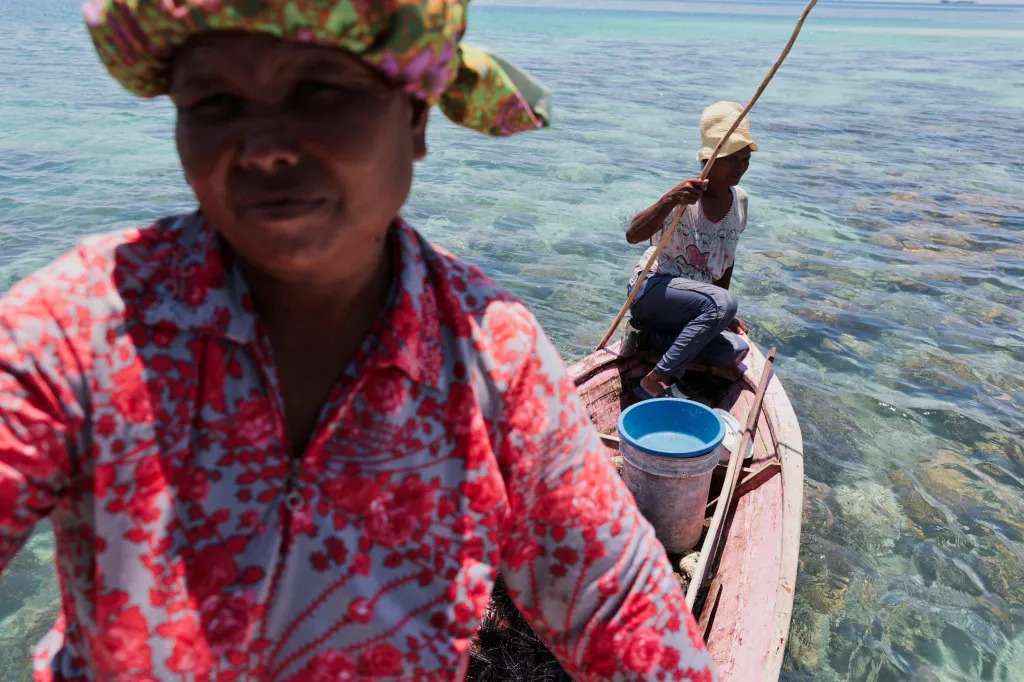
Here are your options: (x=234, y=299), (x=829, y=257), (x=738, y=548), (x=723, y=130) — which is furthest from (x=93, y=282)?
(x=829, y=257)

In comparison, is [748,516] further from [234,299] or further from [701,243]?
[234,299]

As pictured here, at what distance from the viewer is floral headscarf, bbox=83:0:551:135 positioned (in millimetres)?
800

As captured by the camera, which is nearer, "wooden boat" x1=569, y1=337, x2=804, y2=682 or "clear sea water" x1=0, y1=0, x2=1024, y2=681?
"wooden boat" x1=569, y1=337, x2=804, y2=682

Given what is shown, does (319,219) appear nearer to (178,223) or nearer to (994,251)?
(178,223)

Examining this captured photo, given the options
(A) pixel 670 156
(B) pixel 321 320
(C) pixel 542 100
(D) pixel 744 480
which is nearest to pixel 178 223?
(B) pixel 321 320

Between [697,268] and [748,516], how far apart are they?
1741 mm

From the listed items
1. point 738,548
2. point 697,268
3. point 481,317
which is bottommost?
point 738,548

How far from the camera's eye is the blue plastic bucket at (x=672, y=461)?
334cm

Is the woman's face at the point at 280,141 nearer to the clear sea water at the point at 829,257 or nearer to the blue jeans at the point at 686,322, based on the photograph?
the blue jeans at the point at 686,322

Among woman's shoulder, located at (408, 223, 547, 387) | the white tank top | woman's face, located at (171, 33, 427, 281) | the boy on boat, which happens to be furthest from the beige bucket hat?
woman's face, located at (171, 33, 427, 281)

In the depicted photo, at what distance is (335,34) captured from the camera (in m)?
0.83

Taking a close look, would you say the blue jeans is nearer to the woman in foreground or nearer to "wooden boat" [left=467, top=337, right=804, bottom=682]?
"wooden boat" [left=467, top=337, right=804, bottom=682]

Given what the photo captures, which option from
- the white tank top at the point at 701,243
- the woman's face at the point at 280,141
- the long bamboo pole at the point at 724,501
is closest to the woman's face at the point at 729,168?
the white tank top at the point at 701,243

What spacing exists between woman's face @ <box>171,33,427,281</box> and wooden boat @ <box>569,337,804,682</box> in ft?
8.28
